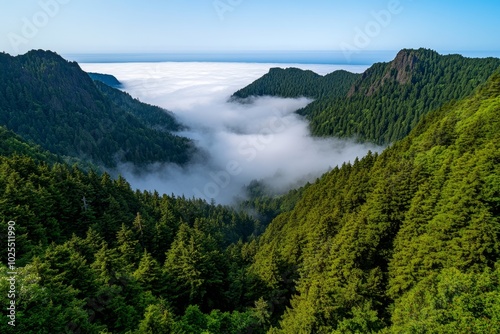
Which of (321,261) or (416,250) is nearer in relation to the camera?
(416,250)

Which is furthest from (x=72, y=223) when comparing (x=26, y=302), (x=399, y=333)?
(x=399, y=333)

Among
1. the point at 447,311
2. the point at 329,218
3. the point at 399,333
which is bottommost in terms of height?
the point at 329,218

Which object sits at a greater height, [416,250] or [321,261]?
[416,250]

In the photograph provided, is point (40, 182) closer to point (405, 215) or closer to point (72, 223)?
point (72, 223)

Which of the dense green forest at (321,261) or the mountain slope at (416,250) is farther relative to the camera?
the mountain slope at (416,250)

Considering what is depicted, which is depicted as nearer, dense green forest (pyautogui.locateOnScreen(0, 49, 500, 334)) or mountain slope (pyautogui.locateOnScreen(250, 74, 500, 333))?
dense green forest (pyautogui.locateOnScreen(0, 49, 500, 334))
